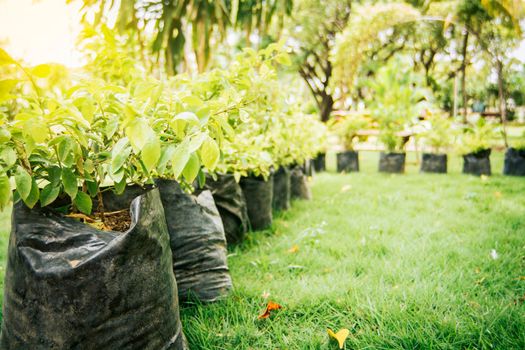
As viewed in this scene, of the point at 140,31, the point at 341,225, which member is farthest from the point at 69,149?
the point at 140,31

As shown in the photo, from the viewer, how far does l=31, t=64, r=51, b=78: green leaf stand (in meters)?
0.76

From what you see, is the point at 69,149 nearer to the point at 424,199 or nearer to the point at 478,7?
the point at 424,199

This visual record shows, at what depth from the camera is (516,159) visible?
16.7 feet

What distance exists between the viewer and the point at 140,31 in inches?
205

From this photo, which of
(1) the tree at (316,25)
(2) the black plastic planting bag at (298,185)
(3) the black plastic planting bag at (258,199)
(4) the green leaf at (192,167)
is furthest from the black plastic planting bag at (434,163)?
(1) the tree at (316,25)

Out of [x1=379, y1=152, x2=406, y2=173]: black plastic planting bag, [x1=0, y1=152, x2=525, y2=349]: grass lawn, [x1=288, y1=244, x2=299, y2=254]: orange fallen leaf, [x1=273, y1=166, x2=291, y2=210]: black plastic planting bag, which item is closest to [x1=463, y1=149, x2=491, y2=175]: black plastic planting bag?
[x1=379, y1=152, x2=406, y2=173]: black plastic planting bag

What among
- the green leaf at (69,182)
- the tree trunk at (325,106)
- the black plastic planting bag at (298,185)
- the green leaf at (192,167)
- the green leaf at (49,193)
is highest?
the tree trunk at (325,106)

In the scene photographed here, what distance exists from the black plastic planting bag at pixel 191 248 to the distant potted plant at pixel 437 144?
4.92 meters

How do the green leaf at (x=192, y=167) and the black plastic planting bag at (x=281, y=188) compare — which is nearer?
the green leaf at (x=192, y=167)

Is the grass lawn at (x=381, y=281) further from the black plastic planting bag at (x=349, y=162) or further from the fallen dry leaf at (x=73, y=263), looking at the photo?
the black plastic planting bag at (x=349, y=162)

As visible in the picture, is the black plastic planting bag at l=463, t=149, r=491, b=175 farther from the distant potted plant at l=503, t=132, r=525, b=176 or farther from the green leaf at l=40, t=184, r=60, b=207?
the green leaf at l=40, t=184, r=60, b=207

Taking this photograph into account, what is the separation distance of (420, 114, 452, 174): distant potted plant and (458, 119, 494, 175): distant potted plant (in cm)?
25

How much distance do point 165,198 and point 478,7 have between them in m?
8.31

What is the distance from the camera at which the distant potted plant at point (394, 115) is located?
5.89 metres
